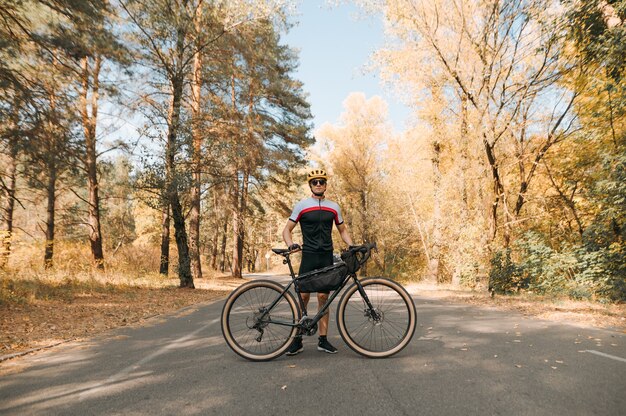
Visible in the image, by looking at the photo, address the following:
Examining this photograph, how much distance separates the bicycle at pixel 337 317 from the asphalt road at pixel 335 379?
0.19m

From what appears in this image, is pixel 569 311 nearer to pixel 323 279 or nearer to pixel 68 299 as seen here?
pixel 323 279

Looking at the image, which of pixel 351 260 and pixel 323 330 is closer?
pixel 351 260

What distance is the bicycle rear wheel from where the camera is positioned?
434cm

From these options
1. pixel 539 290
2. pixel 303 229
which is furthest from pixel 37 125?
pixel 539 290

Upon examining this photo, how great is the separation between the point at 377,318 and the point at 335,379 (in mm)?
1032

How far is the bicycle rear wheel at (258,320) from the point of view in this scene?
4.34 m

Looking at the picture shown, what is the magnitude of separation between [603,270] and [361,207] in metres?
20.3

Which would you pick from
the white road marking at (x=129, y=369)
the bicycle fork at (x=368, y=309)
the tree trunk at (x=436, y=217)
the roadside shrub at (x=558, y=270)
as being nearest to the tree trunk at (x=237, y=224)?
the tree trunk at (x=436, y=217)

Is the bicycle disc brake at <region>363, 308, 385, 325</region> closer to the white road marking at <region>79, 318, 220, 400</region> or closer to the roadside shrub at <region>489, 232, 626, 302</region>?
the white road marking at <region>79, 318, 220, 400</region>

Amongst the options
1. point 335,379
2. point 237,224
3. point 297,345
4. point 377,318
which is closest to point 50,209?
point 237,224

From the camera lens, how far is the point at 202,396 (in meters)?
3.20

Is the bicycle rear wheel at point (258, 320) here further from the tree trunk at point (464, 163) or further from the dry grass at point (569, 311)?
the tree trunk at point (464, 163)

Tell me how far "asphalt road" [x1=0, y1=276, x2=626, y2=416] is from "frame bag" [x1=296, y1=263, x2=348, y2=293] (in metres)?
0.77

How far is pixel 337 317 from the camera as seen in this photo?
4328mm
